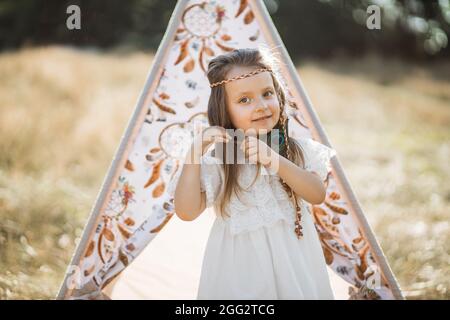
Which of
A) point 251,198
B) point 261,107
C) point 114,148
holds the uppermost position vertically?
point 261,107

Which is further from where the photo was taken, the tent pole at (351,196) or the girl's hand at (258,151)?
the tent pole at (351,196)

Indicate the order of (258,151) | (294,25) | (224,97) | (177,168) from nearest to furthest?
(258,151), (224,97), (177,168), (294,25)

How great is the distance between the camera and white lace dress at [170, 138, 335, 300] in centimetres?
188

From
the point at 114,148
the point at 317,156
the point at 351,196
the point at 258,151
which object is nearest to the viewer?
the point at 258,151

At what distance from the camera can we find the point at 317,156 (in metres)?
2.06

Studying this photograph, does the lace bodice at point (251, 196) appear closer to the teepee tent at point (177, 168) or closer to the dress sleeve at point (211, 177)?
the dress sleeve at point (211, 177)

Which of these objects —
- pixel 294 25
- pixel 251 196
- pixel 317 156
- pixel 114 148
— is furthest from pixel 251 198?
pixel 294 25

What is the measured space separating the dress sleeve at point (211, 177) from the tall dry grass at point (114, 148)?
5.74 ft

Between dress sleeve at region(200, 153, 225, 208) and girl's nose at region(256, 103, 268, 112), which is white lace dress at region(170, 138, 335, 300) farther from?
girl's nose at region(256, 103, 268, 112)

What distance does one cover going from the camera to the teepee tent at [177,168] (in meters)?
2.35

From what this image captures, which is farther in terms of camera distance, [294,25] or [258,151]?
[294,25]

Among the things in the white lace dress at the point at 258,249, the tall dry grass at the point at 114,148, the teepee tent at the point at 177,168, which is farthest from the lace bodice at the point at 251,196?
the tall dry grass at the point at 114,148

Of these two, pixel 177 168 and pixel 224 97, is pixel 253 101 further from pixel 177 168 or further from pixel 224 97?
pixel 177 168

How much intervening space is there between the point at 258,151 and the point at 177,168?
2.80 ft
